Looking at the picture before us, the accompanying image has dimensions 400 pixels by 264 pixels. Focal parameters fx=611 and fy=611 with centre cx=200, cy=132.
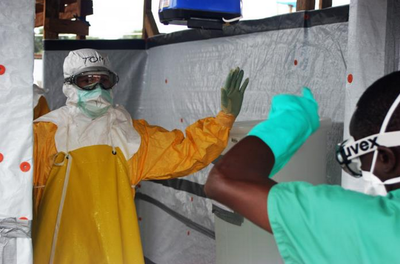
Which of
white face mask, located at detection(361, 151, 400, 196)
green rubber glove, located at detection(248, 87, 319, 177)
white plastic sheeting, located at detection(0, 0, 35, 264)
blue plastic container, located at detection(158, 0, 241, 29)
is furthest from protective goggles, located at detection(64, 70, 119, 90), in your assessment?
white face mask, located at detection(361, 151, 400, 196)

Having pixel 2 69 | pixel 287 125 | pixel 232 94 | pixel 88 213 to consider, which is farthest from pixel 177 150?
pixel 287 125

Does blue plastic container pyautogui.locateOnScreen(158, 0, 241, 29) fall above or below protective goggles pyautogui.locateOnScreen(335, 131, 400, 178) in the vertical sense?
above

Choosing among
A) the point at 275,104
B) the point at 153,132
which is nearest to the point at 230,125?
the point at 153,132

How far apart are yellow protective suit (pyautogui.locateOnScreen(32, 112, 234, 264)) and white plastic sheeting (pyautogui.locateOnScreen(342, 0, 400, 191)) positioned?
Result: 72 cm

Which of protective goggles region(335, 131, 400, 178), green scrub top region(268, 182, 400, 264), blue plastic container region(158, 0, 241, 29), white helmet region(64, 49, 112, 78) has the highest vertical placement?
blue plastic container region(158, 0, 241, 29)

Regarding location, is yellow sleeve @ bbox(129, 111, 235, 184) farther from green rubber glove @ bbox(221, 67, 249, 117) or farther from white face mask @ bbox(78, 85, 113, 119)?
white face mask @ bbox(78, 85, 113, 119)

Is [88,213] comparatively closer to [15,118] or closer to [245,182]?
[15,118]

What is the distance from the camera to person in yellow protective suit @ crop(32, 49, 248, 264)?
112 inches

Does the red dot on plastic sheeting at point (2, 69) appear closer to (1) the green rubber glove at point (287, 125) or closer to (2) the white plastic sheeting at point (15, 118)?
(2) the white plastic sheeting at point (15, 118)

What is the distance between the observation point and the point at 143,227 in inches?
210

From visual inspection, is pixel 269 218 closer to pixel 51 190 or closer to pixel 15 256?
pixel 15 256

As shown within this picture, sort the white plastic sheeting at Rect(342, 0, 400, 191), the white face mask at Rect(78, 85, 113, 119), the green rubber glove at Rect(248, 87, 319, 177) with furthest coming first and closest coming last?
→ the white face mask at Rect(78, 85, 113, 119) < the white plastic sheeting at Rect(342, 0, 400, 191) < the green rubber glove at Rect(248, 87, 319, 177)

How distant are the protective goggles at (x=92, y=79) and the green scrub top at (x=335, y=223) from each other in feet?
6.73

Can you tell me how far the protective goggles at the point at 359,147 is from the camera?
1.10 meters
